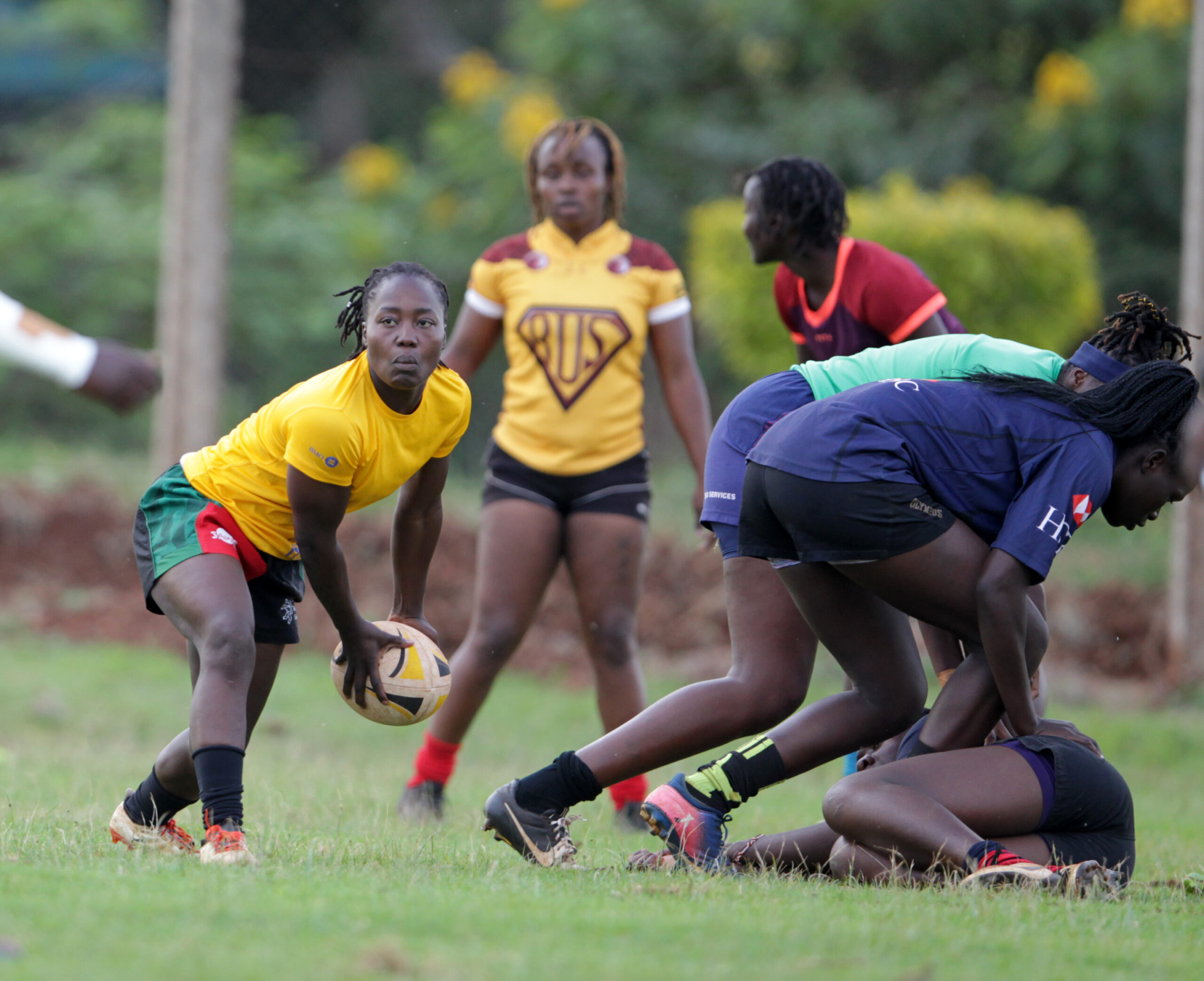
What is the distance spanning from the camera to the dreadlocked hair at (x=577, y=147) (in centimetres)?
661

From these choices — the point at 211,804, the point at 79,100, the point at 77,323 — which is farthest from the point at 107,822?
the point at 79,100

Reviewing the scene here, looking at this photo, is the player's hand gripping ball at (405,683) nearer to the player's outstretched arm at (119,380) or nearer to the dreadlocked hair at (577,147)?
the player's outstretched arm at (119,380)

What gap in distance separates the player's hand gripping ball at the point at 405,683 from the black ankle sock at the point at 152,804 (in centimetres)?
67

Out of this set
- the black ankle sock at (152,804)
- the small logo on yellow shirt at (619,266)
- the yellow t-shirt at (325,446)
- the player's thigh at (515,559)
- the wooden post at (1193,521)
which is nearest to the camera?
the yellow t-shirt at (325,446)

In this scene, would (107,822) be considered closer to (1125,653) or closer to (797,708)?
(797,708)

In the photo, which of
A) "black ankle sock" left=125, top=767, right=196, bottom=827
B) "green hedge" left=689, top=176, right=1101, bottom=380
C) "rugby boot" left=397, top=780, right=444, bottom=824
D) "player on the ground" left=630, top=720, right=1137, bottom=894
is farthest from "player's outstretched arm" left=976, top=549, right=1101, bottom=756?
"green hedge" left=689, top=176, right=1101, bottom=380

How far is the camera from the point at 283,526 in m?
4.82

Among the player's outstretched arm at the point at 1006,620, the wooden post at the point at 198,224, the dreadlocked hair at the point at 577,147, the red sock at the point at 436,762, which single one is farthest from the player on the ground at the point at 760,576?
the wooden post at the point at 198,224

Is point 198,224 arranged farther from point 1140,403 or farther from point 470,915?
point 470,915

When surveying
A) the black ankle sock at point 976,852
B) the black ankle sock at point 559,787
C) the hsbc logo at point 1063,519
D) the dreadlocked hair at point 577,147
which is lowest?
the black ankle sock at point 976,852

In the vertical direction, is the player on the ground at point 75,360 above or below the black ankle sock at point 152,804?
above

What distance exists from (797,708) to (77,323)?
1167 centimetres

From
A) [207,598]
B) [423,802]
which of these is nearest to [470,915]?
[207,598]

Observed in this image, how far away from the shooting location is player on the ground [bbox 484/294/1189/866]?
4.61 meters
